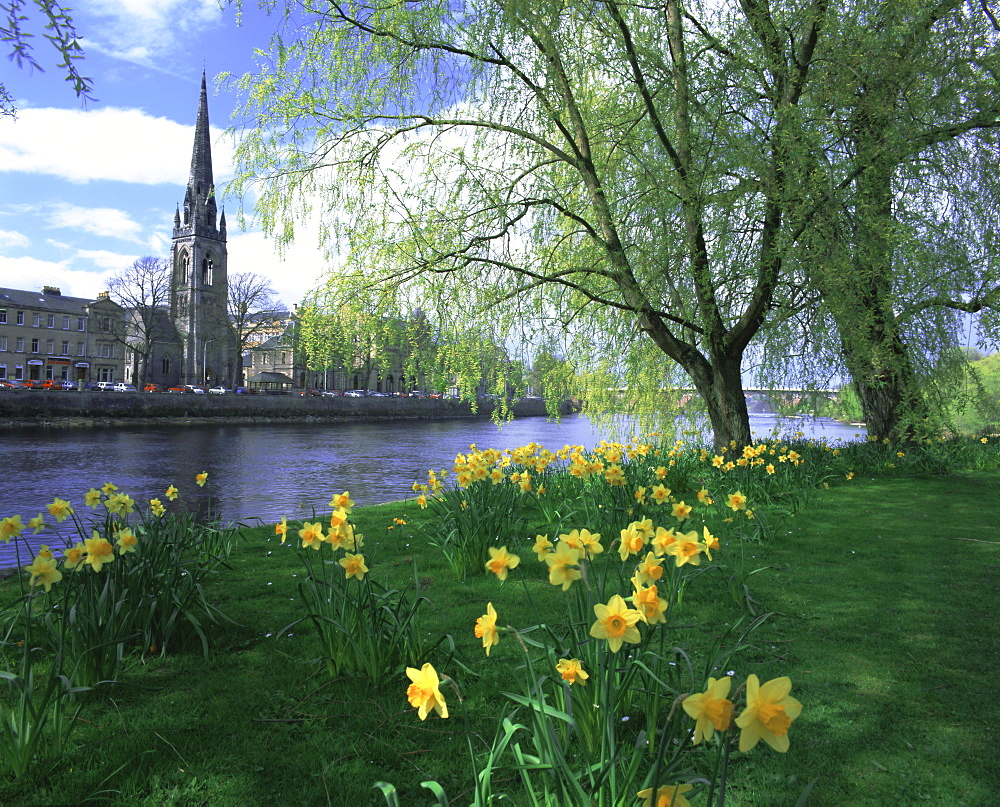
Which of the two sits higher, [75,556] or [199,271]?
[199,271]

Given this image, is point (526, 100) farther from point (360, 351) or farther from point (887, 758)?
point (887, 758)

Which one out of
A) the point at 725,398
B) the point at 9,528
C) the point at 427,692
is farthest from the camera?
the point at 725,398

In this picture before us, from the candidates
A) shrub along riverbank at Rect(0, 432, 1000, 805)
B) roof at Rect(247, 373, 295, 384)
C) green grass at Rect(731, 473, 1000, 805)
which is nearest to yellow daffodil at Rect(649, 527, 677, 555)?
shrub along riverbank at Rect(0, 432, 1000, 805)

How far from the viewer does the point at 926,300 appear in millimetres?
7617

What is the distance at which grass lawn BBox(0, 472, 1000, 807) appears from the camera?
2.17m

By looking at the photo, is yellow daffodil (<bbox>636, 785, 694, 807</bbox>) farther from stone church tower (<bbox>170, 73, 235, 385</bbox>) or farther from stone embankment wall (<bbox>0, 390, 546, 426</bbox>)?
stone church tower (<bbox>170, 73, 235, 385</bbox>)

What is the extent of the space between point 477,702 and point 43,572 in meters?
1.90

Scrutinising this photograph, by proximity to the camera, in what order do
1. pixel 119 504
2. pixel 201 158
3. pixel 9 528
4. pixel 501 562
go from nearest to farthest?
pixel 501 562
pixel 9 528
pixel 119 504
pixel 201 158

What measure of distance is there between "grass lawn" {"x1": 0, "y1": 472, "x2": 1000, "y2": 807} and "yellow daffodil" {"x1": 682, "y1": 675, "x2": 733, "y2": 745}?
29.6 inches

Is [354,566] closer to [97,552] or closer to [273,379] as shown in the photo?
[97,552]

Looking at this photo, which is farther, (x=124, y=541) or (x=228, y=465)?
(x=228, y=465)

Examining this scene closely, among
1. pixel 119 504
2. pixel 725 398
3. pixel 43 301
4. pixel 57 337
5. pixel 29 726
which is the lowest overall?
pixel 29 726

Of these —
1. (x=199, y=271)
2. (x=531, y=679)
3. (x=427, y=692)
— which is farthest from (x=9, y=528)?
(x=199, y=271)

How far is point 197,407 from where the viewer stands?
44.2m
